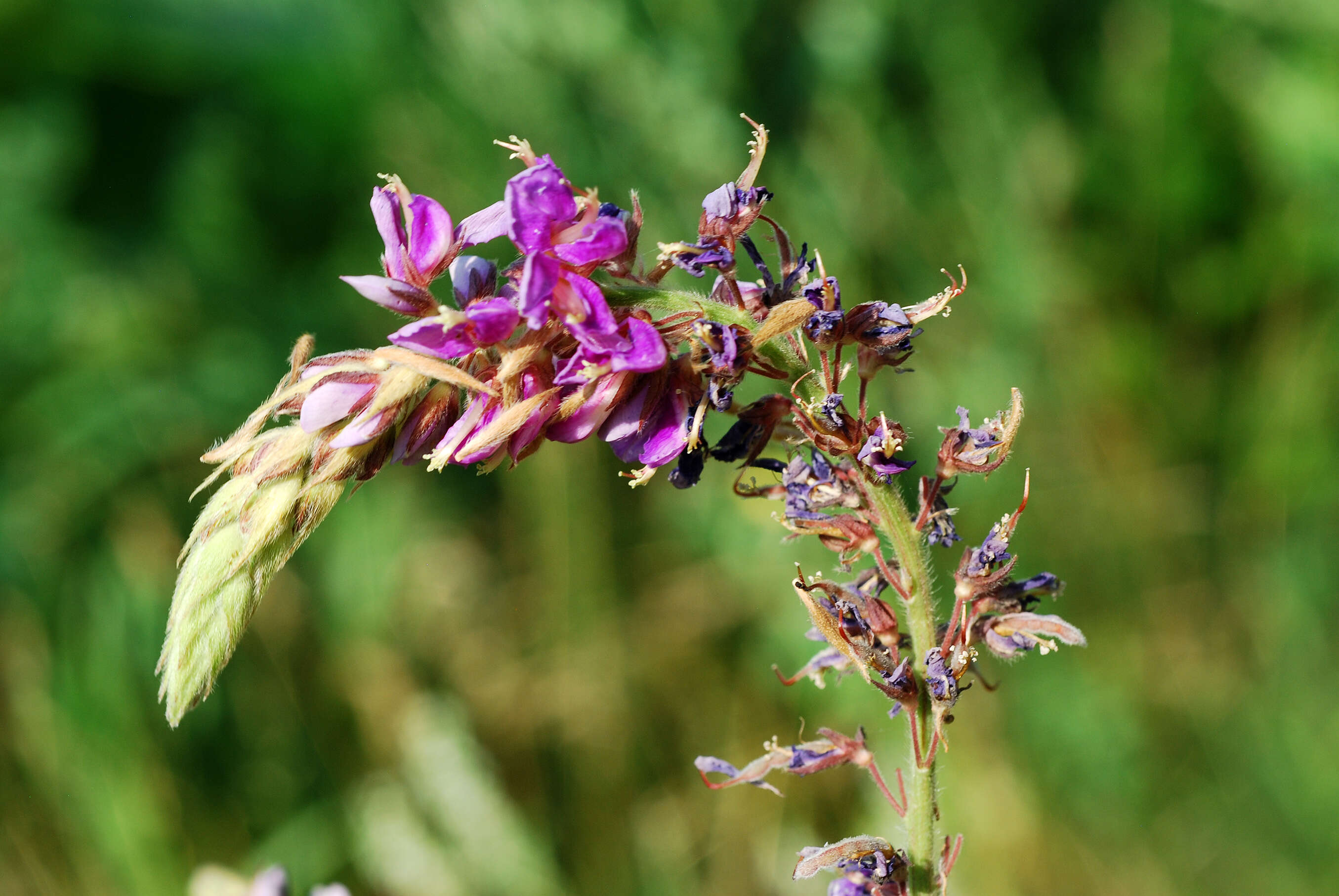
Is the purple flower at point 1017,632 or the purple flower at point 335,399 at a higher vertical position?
the purple flower at point 1017,632

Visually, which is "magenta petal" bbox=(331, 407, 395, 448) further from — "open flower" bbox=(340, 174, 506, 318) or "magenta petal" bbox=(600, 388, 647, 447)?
"magenta petal" bbox=(600, 388, 647, 447)

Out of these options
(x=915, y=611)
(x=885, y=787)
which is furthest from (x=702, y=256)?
(x=885, y=787)

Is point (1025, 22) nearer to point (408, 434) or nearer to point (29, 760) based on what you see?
point (408, 434)

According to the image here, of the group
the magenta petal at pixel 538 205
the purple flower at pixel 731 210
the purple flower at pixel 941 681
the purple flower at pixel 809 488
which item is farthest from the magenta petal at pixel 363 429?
the purple flower at pixel 941 681

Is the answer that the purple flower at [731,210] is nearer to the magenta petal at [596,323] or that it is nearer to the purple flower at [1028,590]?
the magenta petal at [596,323]

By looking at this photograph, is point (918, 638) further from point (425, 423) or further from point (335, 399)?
point (335, 399)

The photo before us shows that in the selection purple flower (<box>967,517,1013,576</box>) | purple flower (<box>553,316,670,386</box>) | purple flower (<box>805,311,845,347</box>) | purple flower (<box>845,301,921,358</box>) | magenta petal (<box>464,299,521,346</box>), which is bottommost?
magenta petal (<box>464,299,521,346</box>)

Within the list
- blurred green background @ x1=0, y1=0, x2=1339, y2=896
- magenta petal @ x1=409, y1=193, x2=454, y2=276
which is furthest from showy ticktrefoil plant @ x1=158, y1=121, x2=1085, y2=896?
blurred green background @ x1=0, y1=0, x2=1339, y2=896
